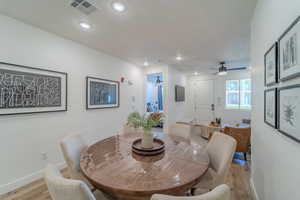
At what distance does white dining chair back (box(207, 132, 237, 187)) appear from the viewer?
4.32ft

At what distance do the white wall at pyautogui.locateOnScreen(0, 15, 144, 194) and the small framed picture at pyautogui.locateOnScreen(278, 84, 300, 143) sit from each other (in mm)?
3128

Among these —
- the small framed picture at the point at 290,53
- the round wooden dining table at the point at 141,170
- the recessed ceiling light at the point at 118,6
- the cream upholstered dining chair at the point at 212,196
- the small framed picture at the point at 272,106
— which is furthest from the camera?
the recessed ceiling light at the point at 118,6

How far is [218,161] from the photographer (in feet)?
4.85

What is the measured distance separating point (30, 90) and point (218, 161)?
9.66ft

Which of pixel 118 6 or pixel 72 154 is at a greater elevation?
pixel 118 6

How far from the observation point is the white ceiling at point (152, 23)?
5.50 ft

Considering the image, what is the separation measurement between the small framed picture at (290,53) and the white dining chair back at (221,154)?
783 mm

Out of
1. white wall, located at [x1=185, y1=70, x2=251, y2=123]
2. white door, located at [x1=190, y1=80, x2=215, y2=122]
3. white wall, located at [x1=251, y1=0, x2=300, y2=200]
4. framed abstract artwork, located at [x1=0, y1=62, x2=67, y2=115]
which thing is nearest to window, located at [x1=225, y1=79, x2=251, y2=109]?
white wall, located at [x1=185, y1=70, x2=251, y2=123]

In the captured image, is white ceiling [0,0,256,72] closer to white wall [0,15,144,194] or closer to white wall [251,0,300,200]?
white wall [0,15,144,194]

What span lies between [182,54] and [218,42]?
0.92 meters

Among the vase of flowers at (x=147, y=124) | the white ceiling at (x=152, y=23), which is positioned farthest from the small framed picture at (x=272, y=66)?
the vase of flowers at (x=147, y=124)

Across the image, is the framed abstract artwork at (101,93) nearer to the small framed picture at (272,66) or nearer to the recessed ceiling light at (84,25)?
the recessed ceiling light at (84,25)

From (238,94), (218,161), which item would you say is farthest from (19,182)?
(238,94)

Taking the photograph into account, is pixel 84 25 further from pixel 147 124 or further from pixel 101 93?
pixel 147 124
